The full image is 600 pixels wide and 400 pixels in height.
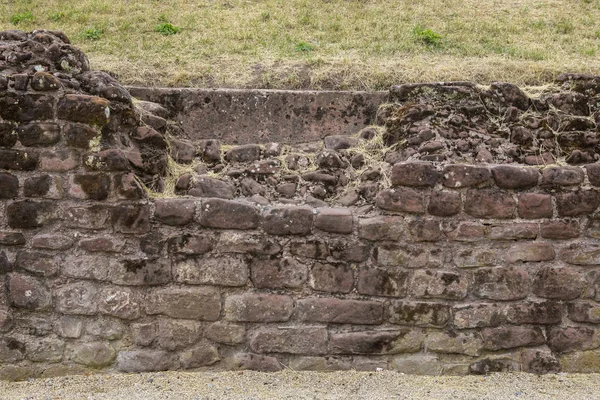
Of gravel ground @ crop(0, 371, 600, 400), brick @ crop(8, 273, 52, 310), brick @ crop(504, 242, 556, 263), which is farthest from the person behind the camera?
brick @ crop(504, 242, 556, 263)

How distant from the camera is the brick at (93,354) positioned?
411 centimetres

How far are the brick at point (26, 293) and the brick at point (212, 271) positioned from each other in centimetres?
88

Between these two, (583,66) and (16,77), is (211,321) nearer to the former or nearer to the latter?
(16,77)

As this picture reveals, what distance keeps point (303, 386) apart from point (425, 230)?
1.28 meters

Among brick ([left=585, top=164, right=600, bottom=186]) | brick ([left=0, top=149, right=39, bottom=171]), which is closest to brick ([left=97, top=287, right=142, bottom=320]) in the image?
brick ([left=0, top=149, right=39, bottom=171])

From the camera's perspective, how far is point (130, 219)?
411 cm

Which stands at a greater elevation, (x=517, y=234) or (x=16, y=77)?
(x=16, y=77)

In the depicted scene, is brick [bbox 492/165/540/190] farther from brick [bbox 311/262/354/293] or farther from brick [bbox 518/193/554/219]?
brick [bbox 311/262/354/293]

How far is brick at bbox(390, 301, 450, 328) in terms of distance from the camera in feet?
13.5

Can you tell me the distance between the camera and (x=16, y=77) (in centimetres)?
412

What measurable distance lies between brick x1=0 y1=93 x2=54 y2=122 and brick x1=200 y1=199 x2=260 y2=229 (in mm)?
1230

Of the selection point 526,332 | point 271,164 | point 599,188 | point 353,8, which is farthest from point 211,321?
point 353,8

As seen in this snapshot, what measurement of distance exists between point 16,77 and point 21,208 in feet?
2.83

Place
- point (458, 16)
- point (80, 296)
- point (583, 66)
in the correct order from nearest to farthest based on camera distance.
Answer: point (80, 296) < point (583, 66) < point (458, 16)
